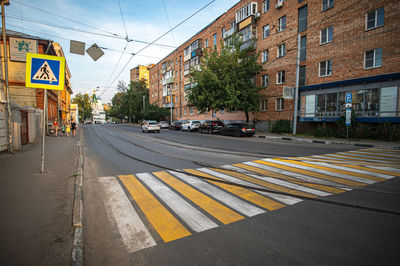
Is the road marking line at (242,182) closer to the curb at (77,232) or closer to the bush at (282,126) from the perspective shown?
the curb at (77,232)

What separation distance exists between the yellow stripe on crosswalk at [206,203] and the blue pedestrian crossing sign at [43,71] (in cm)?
411

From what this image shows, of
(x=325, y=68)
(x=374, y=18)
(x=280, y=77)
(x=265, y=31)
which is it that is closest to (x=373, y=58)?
(x=374, y=18)

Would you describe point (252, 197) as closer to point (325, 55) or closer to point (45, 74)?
point (45, 74)

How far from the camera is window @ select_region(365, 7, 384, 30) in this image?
16.2 metres

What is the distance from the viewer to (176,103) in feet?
163

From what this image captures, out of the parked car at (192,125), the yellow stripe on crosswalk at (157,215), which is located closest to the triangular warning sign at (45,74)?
the yellow stripe on crosswalk at (157,215)

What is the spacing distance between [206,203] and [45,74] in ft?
18.2

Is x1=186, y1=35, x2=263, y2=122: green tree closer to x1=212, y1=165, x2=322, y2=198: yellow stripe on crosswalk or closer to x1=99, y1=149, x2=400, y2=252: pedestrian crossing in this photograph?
x1=99, y1=149, x2=400, y2=252: pedestrian crossing

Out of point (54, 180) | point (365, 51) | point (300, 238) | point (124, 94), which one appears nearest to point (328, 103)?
point (365, 51)

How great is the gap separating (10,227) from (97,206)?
1.29 m

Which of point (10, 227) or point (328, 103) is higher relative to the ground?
point (328, 103)

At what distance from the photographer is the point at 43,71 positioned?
570 cm

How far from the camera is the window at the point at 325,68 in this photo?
19.7 meters

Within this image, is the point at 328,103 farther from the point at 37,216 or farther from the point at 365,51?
the point at 37,216
